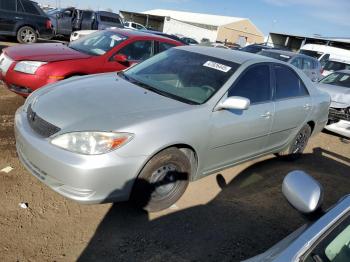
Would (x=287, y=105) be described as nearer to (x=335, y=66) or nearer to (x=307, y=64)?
(x=307, y=64)

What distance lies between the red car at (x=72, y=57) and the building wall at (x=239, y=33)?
50437mm

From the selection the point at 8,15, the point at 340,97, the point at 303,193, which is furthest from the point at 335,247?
the point at 8,15

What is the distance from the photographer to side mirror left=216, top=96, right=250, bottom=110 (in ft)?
11.6

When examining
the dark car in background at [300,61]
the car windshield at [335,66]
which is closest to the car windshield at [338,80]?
the dark car in background at [300,61]

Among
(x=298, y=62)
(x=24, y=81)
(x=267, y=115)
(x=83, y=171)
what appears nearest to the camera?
(x=83, y=171)

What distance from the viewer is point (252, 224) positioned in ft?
12.3

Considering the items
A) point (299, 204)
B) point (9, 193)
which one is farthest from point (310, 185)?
point (9, 193)

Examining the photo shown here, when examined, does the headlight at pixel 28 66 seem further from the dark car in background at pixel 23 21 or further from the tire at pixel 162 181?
the dark car in background at pixel 23 21

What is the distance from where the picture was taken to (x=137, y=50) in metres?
6.70

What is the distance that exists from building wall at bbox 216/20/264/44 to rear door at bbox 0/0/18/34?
149ft

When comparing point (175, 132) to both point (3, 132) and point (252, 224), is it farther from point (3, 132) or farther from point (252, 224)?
point (3, 132)

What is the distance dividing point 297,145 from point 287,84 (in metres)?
1.24

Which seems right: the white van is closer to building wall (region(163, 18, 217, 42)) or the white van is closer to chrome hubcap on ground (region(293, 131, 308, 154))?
chrome hubcap on ground (region(293, 131, 308, 154))

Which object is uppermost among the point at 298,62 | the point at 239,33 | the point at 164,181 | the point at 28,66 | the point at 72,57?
the point at 72,57
